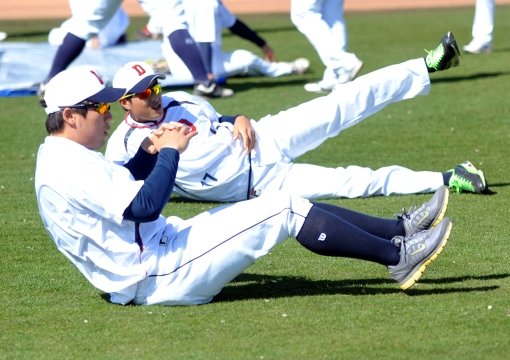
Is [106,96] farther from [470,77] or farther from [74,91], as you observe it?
[470,77]

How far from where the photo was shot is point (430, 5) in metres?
20.3

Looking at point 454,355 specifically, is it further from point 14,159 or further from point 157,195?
point 14,159

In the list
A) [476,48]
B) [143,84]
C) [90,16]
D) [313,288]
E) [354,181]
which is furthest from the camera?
[476,48]

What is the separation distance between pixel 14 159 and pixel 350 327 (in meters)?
4.84

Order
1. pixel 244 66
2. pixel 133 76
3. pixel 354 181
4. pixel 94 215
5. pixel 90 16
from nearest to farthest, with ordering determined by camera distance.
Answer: pixel 94 215
pixel 133 76
pixel 354 181
pixel 90 16
pixel 244 66

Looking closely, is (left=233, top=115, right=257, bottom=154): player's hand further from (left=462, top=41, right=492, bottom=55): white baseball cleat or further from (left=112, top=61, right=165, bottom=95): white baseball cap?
(left=462, top=41, right=492, bottom=55): white baseball cleat

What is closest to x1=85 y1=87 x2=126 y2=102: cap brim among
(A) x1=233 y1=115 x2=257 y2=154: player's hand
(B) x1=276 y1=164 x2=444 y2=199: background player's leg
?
(A) x1=233 y1=115 x2=257 y2=154: player's hand

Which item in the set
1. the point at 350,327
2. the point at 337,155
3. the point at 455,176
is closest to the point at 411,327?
the point at 350,327

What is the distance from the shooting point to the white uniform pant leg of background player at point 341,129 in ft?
22.7

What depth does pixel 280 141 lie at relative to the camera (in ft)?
23.3

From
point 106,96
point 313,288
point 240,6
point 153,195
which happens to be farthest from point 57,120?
point 240,6

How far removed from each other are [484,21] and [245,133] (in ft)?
22.0

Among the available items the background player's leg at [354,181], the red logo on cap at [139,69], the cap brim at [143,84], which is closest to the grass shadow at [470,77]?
the background player's leg at [354,181]

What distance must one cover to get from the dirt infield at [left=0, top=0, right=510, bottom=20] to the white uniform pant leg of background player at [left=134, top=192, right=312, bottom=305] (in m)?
15.3
